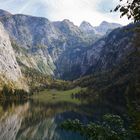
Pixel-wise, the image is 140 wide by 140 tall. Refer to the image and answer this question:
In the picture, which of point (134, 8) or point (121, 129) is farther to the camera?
point (121, 129)

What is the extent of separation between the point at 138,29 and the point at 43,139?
287 feet

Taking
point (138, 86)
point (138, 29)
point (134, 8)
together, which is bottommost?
point (138, 86)

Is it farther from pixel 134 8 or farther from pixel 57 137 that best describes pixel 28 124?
pixel 134 8

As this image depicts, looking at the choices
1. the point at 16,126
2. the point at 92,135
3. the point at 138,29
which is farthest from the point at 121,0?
the point at 16,126

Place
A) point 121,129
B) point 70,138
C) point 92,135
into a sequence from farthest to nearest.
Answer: point 70,138 < point 121,129 < point 92,135

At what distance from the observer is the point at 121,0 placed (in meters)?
13.5

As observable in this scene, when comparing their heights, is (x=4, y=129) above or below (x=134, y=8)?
below

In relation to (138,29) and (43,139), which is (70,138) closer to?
(43,139)

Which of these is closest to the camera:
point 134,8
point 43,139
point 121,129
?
point 134,8

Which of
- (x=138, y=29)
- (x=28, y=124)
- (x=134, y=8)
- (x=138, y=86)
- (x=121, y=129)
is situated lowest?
(x=28, y=124)

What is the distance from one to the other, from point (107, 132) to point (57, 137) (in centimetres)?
8148

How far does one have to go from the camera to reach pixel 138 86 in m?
14.3

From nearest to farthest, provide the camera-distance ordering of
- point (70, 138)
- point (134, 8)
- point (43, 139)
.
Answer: point (134, 8)
point (70, 138)
point (43, 139)

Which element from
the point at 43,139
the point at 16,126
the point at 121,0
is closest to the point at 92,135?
the point at 121,0
